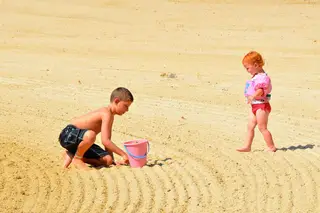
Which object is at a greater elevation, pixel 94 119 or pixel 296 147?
pixel 296 147

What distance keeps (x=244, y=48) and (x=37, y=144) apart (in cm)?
928

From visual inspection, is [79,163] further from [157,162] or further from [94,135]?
[157,162]

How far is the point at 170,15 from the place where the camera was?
20344mm

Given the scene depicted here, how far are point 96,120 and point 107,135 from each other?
0.86 ft

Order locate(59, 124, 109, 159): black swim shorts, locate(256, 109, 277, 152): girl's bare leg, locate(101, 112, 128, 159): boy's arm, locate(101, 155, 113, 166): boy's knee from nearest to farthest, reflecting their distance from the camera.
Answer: locate(101, 112, 128, 159): boy's arm
locate(59, 124, 109, 159): black swim shorts
locate(101, 155, 113, 166): boy's knee
locate(256, 109, 277, 152): girl's bare leg

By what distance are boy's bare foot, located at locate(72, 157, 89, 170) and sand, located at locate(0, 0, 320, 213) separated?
0.30ft

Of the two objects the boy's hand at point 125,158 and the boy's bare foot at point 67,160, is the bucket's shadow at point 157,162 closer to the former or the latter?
the boy's hand at point 125,158

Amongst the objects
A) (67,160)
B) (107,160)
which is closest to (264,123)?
(107,160)

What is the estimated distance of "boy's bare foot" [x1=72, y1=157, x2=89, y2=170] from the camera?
6789 millimetres

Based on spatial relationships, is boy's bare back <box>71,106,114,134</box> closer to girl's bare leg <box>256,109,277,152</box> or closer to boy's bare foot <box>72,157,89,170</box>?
boy's bare foot <box>72,157,89,170</box>

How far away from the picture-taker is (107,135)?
667 cm

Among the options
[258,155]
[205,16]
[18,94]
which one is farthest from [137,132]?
[205,16]

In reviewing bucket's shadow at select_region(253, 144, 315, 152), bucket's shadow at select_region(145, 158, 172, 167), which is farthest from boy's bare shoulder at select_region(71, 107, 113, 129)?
bucket's shadow at select_region(253, 144, 315, 152)

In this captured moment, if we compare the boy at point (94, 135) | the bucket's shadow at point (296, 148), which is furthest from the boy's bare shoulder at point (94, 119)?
the bucket's shadow at point (296, 148)
